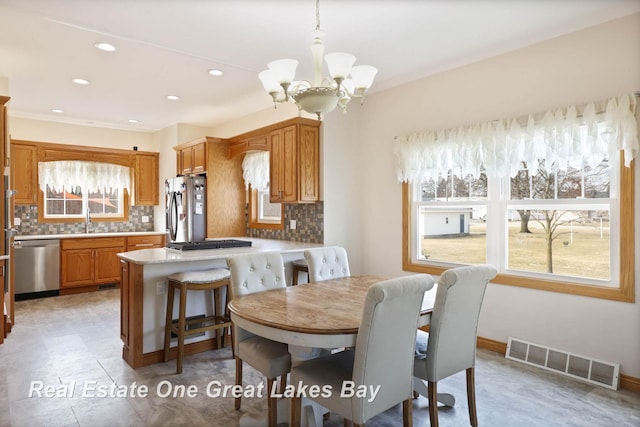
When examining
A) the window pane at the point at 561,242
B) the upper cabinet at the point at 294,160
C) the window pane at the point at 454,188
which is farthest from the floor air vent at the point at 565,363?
the upper cabinet at the point at 294,160

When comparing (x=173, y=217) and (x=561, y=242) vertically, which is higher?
(x=173, y=217)

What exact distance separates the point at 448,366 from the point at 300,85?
185 cm

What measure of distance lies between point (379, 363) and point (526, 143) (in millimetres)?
2341

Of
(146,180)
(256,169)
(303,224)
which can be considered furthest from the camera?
(146,180)

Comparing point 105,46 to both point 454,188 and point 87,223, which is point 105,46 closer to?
point 454,188

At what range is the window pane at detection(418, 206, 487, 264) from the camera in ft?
12.1

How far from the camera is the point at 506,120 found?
3.30 meters

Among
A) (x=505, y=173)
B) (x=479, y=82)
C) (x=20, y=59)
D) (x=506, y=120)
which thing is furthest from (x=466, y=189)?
(x=20, y=59)

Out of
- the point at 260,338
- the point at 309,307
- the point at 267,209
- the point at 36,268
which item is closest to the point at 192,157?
the point at 267,209

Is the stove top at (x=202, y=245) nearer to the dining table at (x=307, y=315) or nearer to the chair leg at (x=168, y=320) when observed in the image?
the chair leg at (x=168, y=320)

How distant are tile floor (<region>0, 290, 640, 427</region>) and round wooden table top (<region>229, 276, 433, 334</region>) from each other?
0.73 m

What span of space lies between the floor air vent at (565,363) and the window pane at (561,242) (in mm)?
620

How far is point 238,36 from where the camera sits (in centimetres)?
314

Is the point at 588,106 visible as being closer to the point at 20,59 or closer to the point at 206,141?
the point at 206,141
